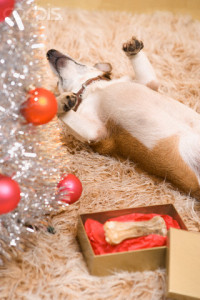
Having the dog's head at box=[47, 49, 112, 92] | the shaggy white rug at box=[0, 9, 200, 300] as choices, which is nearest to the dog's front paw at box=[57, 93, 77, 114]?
the shaggy white rug at box=[0, 9, 200, 300]

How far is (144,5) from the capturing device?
116 inches

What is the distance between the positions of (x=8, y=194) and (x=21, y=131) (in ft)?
0.64

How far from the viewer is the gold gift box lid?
1.14 m

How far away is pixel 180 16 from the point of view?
266 cm

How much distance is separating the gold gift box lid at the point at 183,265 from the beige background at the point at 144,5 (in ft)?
6.91

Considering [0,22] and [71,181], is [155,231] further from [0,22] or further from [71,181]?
[0,22]

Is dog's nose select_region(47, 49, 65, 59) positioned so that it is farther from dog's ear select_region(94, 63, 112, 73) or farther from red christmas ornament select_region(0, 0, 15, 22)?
red christmas ornament select_region(0, 0, 15, 22)

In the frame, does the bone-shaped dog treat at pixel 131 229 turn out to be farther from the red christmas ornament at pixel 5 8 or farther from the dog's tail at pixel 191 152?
the red christmas ornament at pixel 5 8

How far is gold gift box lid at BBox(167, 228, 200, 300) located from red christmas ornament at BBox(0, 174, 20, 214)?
0.53 meters

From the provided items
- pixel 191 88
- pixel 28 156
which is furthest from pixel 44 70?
pixel 191 88

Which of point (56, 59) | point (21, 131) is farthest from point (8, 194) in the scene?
point (56, 59)

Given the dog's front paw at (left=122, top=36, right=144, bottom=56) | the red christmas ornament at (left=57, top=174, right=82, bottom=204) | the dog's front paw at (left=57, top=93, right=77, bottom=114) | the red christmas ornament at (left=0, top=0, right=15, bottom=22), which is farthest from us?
the dog's front paw at (left=122, top=36, right=144, bottom=56)

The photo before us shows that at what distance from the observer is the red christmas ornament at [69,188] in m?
1.37

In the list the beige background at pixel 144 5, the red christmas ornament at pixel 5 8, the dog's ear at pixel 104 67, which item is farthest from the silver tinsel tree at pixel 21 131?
the beige background at pixel 144 5
